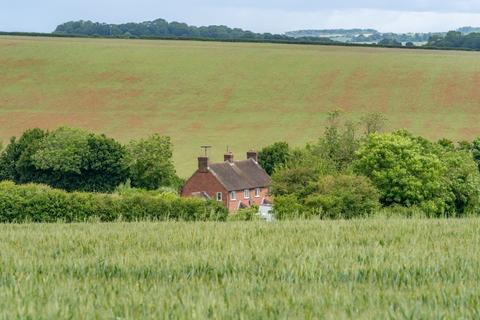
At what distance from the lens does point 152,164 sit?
82.7 metres

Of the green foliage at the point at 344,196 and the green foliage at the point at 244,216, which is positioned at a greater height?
the green foliage at the point at 244,216

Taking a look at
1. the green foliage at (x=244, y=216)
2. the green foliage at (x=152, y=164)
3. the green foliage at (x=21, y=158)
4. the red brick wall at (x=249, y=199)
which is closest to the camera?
the green foliage at (x=244, y=216)

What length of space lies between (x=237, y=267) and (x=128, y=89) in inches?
4551

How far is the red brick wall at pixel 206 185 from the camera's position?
71938mm

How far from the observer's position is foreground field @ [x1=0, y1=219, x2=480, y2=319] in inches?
Result: 343

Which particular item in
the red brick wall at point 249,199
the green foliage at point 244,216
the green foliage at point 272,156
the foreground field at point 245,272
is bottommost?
the red brick wall at point 249,199

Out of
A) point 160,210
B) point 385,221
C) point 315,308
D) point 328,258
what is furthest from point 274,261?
point 160,210

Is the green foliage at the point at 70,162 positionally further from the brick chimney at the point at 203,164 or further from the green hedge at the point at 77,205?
the green hedge at the point at 77,205

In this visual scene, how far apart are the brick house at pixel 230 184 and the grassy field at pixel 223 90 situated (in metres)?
11.2

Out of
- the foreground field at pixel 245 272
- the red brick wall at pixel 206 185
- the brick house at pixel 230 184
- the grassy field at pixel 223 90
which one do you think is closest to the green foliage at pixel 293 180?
the brick house at pixel 230 184

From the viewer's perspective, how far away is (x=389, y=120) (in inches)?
4264

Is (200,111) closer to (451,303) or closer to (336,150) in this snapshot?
(336,150)

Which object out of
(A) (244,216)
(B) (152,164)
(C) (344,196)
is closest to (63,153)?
(B) (152,164)

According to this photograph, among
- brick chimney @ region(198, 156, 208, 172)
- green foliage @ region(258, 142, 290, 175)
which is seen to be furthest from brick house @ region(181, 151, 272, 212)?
green foliage @ region(258, 142, 290, 175)
